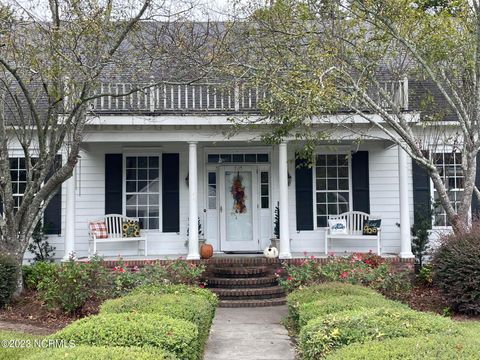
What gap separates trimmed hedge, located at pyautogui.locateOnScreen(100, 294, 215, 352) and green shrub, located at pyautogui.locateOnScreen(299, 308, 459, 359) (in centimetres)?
132

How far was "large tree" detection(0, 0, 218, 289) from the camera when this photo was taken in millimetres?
8070

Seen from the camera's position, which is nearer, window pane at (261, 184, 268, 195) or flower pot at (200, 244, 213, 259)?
flower pot at (200, 244, 213, 259)

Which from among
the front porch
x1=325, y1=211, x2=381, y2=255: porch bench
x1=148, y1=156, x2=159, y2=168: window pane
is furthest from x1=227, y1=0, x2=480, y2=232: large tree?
x1=148, y1=156, x2=159, y2=168: window pane

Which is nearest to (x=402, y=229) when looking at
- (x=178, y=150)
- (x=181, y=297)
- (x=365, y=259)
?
(x=365, y=259)

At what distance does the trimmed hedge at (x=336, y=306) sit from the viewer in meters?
5.58

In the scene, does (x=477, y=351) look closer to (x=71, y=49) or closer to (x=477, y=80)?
(x=477, y=80)

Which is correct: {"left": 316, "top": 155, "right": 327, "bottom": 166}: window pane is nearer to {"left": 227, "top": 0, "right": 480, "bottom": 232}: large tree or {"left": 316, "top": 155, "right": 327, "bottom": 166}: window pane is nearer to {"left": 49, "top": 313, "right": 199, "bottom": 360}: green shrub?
{"left": 227, "top": 0, "right": 480, "bottom": 232}: large tree

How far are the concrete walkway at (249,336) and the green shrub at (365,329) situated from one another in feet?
5.27

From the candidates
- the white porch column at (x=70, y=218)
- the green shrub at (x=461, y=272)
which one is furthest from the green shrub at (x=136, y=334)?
the white porch column at (x=70, y=218)

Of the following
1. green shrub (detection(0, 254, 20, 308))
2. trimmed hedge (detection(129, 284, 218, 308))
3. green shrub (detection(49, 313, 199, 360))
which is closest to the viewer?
green shrub (detection(49, 313, 199, 360))

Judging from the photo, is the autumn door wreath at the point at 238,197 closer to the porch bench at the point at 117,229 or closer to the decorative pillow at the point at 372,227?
the porch bench at the point at 117,229

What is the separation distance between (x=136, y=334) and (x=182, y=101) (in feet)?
24.5

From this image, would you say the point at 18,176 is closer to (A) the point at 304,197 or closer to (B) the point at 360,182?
(A) the point at 304,197

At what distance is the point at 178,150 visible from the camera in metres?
12.3
